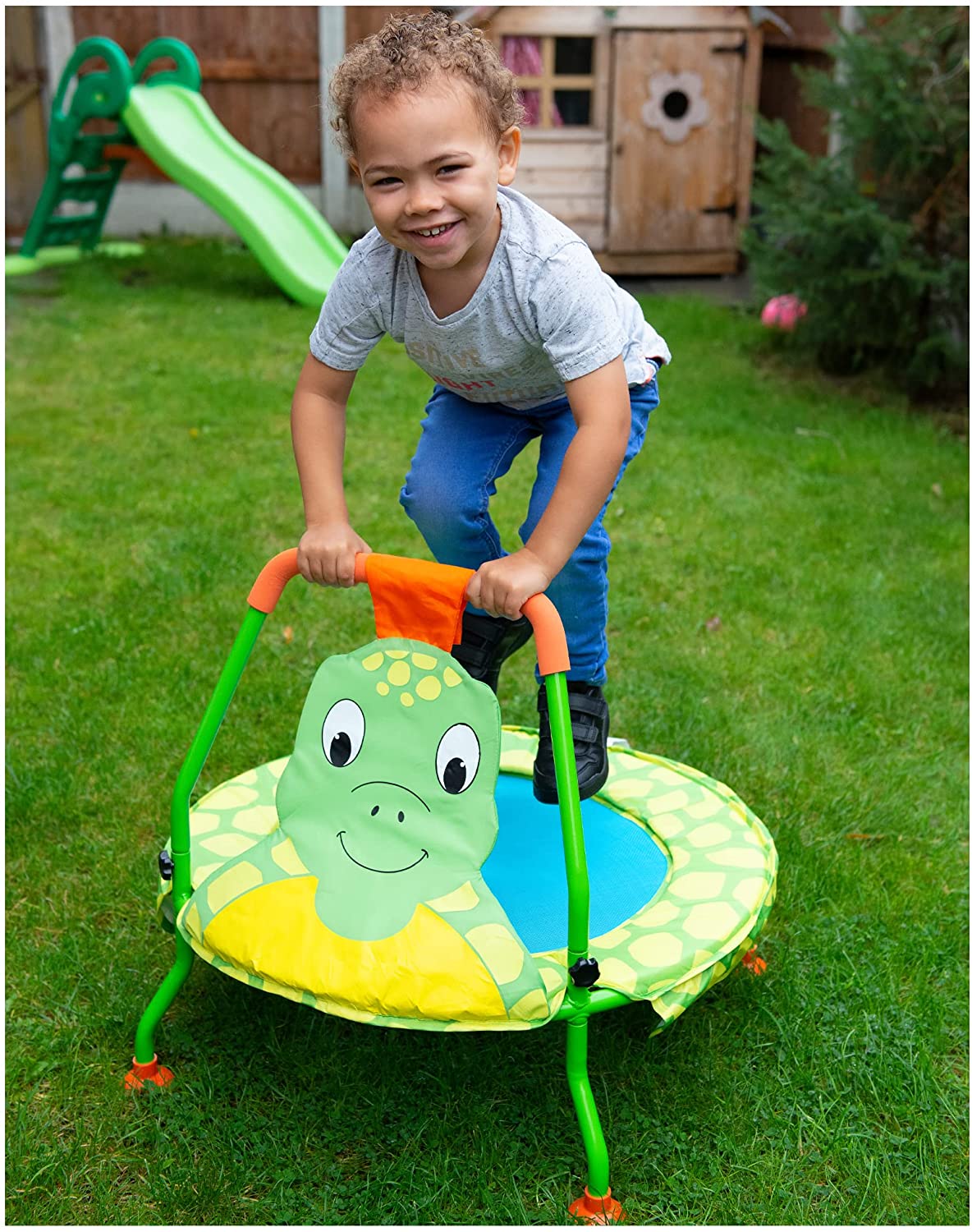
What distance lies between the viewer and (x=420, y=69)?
64.2 inches

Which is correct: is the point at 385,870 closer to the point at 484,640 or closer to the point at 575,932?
the point at 575,932

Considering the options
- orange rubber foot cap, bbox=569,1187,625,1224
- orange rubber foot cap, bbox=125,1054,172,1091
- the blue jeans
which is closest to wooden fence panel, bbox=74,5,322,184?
the blue jeans

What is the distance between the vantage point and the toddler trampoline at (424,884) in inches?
65.4

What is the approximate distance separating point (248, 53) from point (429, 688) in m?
7.56

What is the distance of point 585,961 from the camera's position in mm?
1661

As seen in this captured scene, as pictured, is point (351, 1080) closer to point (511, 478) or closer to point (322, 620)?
point (322, 620)

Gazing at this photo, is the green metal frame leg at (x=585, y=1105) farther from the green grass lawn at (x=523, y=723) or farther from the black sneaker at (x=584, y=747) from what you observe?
the black sneaker at (x=584, y=747)

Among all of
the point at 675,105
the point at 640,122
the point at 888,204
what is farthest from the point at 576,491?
the point at 675,105

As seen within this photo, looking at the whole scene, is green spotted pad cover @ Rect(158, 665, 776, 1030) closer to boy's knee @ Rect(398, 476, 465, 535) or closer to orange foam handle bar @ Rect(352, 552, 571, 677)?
→ orange foam handle bar @ Rect(352, 552, 571, 677)

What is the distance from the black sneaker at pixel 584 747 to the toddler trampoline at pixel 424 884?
0.13 meters

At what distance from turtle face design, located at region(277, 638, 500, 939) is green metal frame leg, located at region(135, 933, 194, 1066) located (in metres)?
0.24

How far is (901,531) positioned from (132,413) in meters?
2.84

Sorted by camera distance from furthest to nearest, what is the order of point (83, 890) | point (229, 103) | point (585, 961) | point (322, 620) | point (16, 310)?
point (229, 103) → point (16, 310) → point (322, 620) → point (83, 890) → point (585, 961)

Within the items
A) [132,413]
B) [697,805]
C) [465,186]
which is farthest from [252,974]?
[132,413]
